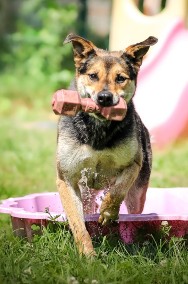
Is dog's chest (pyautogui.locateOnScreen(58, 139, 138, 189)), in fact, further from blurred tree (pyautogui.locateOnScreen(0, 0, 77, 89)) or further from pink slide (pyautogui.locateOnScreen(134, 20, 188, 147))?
blurred tree (pyautogui.locateOnScreen(0, 0, 77, 89))

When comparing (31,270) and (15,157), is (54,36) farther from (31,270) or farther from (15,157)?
(31,270)

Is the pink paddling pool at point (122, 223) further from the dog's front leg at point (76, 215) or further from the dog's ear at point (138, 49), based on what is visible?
the dog's ear at point (138, 49)

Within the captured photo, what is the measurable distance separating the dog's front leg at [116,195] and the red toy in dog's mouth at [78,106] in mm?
463

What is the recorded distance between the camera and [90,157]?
5285mm

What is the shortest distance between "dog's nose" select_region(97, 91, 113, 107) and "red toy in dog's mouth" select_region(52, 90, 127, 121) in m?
0.03

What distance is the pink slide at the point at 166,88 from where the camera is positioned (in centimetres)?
998

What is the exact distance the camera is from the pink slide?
9.98 m

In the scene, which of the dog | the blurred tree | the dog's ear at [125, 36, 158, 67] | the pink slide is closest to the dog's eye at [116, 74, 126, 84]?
the dog

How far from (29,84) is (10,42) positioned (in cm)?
172

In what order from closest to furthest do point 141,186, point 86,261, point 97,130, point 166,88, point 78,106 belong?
point 86,261 < point 78,106 < point 97,130 < point 141,186 < point 166,88

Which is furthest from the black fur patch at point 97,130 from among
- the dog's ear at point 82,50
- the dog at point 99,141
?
the dog's ear at point 82,50

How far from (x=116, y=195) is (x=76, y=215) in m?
0.29

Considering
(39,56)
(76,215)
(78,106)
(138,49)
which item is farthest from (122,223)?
(39,56)

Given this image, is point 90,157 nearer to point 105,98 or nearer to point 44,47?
point 105,98
